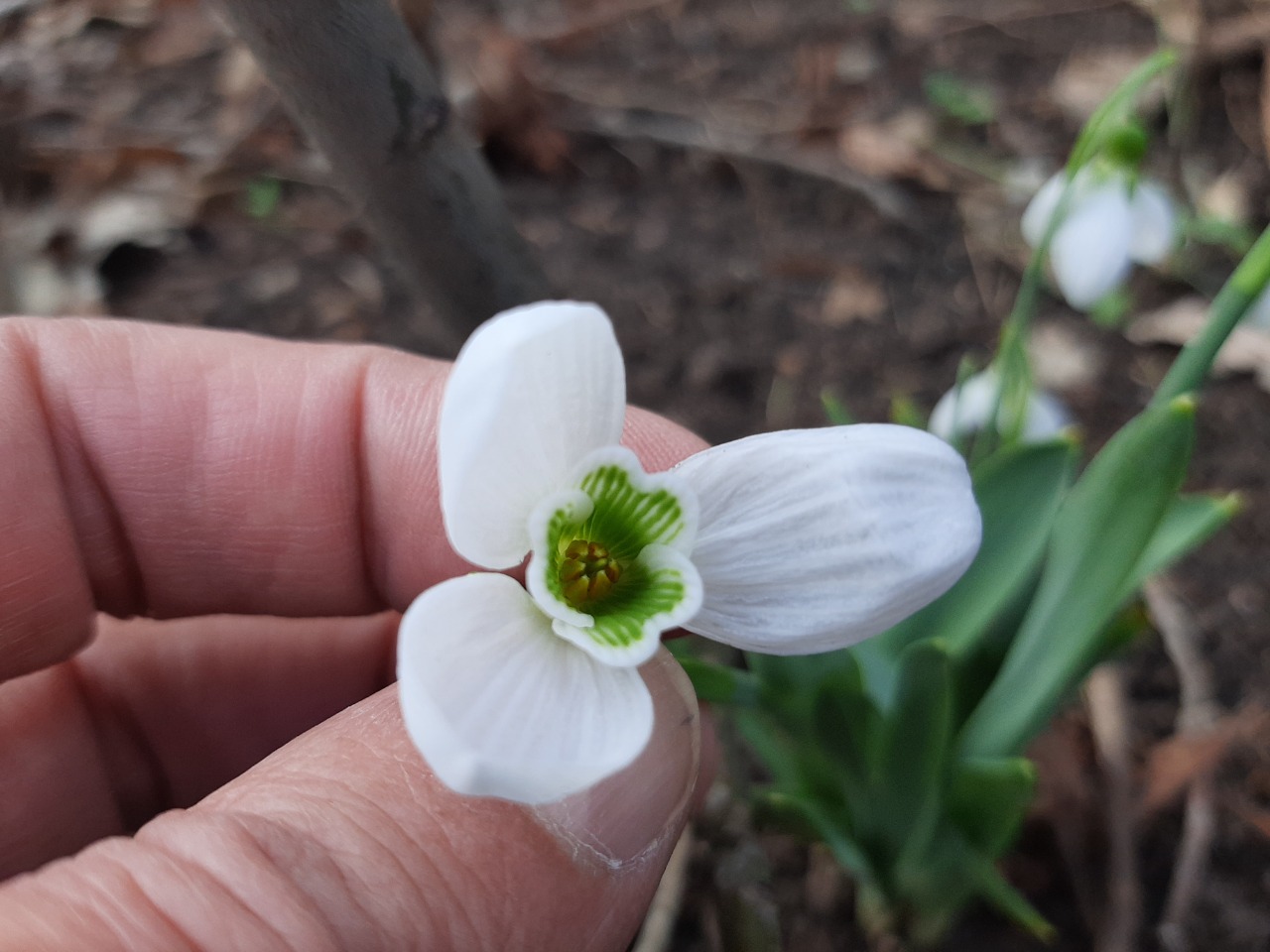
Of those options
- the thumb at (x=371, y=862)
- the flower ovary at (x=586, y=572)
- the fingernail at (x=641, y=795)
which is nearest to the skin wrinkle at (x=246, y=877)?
the thumb at (x=371, y=862)

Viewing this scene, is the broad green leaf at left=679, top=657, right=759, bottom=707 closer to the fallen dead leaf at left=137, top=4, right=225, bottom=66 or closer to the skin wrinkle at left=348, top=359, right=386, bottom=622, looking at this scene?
the skin wrinkle at left=348, top=359, right=386, bottom=622

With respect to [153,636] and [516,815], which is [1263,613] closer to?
[516,815]

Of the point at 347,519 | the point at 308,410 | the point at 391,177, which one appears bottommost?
the point at 347,519

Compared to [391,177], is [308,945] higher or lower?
lower

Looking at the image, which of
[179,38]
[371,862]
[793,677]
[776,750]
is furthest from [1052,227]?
[179,38]

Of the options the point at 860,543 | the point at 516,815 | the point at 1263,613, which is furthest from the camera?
the point at 1263,613

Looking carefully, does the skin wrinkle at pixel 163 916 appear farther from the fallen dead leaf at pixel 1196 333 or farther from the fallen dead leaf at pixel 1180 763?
the fallen dead leaf at pixel 1196 333

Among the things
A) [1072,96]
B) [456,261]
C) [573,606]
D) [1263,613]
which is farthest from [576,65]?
[573,606]
